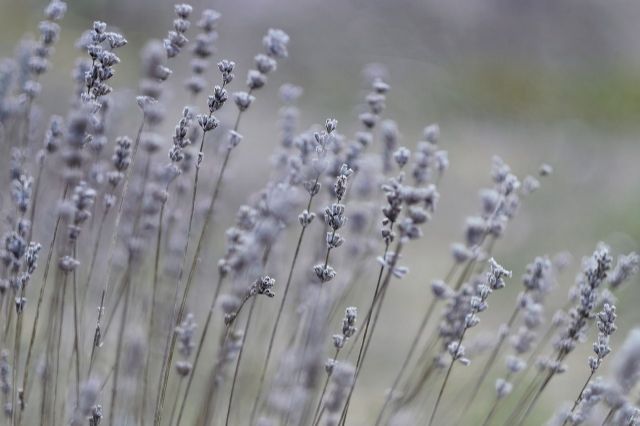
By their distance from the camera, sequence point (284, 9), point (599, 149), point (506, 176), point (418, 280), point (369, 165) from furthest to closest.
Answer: point (284, 9) → point (599, 149) → point (418, 280) → point (369, 165) → point (506, 176)

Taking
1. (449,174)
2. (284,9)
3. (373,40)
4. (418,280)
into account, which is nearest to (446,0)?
(373,40)

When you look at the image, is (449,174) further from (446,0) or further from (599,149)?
(446,0)

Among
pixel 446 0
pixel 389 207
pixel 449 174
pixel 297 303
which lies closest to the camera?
pixel 389 207

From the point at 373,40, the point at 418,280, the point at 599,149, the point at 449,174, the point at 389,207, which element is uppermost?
the point at 373,40

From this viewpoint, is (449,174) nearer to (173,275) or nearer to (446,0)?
(446,0)

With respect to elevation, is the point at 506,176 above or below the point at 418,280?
below

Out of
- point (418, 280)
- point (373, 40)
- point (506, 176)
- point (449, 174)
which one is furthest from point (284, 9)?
point (506, 176)

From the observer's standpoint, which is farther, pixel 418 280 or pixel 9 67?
pixel 418 280
